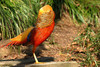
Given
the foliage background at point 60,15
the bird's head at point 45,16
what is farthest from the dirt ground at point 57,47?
the bird's head at point 45,16

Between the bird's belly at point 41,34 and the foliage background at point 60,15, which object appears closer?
the bird's belly at point 41,34

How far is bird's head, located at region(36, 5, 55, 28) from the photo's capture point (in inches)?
99.4

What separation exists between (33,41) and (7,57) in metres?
1.41

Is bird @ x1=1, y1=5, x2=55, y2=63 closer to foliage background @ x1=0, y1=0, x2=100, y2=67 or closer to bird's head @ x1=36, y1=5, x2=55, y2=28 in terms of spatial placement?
bird's head @ x1=36, y1=5, x2=55, y2=28

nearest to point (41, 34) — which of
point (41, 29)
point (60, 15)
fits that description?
point (41, 29)

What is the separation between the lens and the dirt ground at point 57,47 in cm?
390

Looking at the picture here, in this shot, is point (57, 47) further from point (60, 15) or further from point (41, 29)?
point (41, 29)

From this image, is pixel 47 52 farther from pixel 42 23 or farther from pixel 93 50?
pixel 42 23

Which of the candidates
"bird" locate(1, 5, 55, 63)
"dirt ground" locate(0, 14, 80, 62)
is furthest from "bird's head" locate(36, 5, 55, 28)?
"dirt ground" locate(0, 14, 80, 62)

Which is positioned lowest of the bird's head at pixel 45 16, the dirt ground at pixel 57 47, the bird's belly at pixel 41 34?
the dirt ground at pixel 57 47

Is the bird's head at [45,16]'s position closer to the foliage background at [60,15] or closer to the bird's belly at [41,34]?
the bird's belly at [41,34]

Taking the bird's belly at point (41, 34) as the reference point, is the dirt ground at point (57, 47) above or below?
below

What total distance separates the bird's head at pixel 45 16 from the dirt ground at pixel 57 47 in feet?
4.27

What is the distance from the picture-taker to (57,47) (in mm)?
4359
